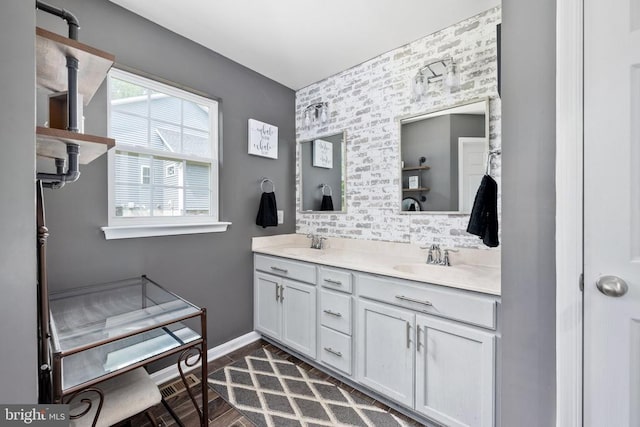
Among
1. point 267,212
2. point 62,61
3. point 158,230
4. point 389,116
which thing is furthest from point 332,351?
point 62,61

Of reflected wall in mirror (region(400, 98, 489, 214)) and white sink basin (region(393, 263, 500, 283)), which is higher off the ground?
reflected wall in mirror (region(400, 98, 489, 214))

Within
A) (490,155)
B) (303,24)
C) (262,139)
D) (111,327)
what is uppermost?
(303,24)

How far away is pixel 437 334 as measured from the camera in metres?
1.50

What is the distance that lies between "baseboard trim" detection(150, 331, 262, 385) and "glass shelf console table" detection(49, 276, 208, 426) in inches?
23.7

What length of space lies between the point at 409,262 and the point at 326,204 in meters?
1.07

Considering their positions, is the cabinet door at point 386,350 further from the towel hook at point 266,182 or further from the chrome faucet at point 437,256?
the towel hook at point 266,182

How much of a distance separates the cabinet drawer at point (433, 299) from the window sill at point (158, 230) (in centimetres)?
130

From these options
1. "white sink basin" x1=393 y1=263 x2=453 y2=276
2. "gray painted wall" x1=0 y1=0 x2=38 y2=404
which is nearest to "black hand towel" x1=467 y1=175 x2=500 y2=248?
"white sink basin" x1=393 y1=263 x2=453 y2=276

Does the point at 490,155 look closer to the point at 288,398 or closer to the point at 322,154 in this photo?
the point at 322,154

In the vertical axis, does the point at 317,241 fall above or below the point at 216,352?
above

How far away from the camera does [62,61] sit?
92 centimetres

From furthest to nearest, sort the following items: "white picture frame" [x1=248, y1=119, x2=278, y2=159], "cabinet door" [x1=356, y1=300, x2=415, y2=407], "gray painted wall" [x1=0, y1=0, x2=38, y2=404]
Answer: "white picture frame" [x1=248, y1=119, x2=278, y2=159] < "cabinet door" [x1=356, y1=300, x2=415, y2=407] < "gray painted wall" [x1=0, y1=0, x2=38, y2=404]

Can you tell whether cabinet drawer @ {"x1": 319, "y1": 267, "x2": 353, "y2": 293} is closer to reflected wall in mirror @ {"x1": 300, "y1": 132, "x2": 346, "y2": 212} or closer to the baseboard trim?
reflected wall in mirror @ {"x1": 300, "y1": 132, "x2": 346, "y2": 212}

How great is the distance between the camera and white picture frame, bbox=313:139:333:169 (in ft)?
9.14
